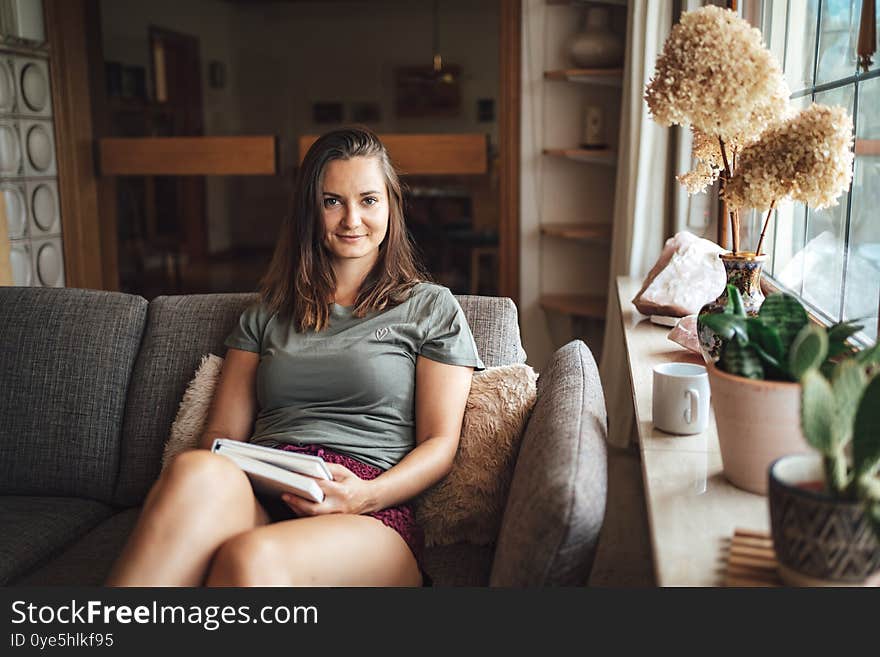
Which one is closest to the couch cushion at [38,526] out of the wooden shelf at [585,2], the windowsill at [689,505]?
the windowsill at [689,505]

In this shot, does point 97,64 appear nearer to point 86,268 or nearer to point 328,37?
point 86,268

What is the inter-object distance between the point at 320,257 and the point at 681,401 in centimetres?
76

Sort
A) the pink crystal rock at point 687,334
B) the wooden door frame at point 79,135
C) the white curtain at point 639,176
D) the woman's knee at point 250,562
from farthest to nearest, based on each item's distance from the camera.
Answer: the wooden door frame at point 79,135, the white curtain at point 639,176, the pink crystal rock at point 687,334, the woman's knee at point 250,562

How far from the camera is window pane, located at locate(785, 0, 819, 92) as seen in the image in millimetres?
2186

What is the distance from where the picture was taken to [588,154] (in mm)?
3648

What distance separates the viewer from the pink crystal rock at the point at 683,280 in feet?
6.74

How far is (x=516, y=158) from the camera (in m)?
3.86

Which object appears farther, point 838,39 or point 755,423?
point 838,39

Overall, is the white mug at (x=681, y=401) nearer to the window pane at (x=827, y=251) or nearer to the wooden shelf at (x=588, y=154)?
the window pane at (x=827, y=251)

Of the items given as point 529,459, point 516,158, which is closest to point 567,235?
point 516,158

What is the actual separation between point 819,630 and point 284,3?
25.8 ft

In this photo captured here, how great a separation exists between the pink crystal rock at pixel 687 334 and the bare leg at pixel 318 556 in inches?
30.1

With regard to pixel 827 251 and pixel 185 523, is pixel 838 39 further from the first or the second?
pixel 185 523

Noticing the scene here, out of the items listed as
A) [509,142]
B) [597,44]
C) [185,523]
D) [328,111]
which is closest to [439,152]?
[509,142]
